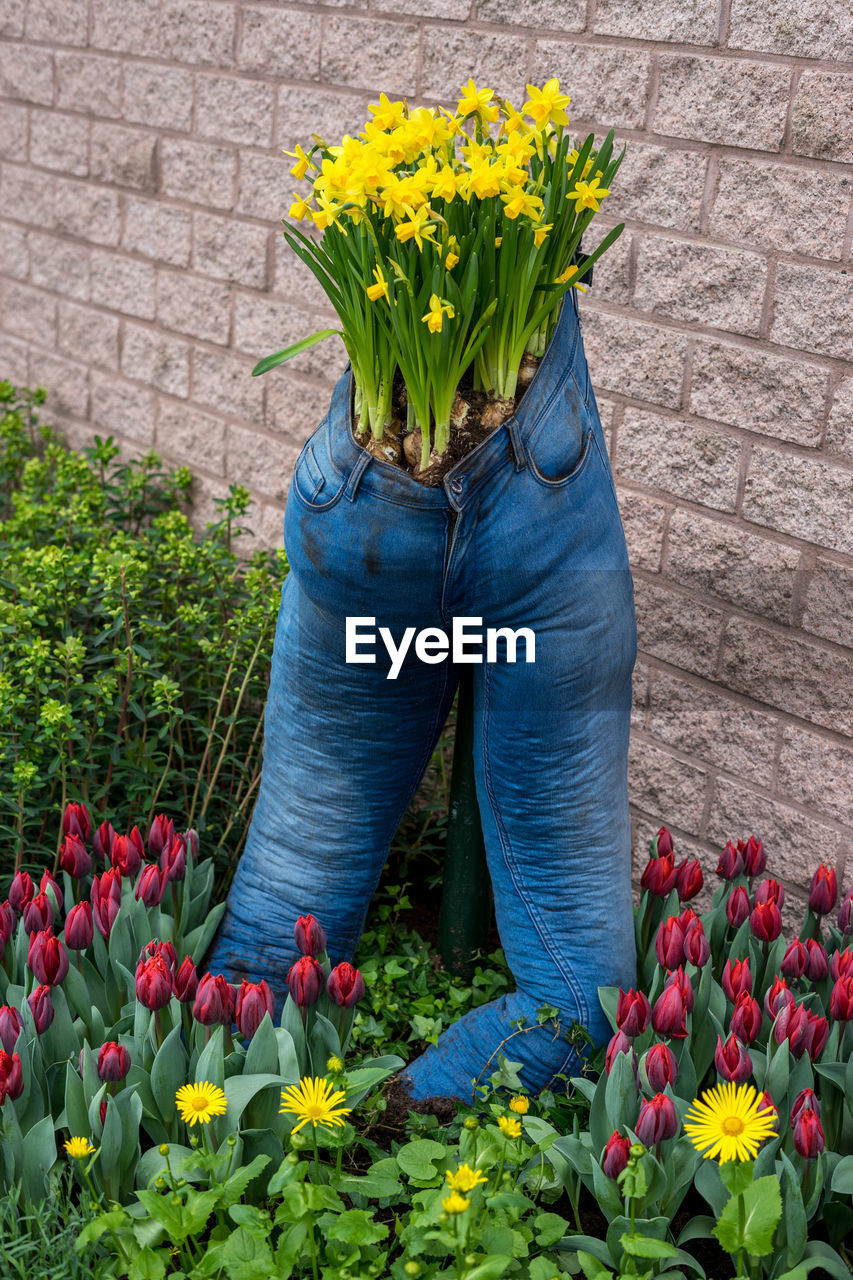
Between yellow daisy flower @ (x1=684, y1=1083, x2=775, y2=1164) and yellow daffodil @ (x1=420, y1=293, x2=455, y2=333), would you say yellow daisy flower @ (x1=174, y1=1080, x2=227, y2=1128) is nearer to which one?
yellow daisy flower @ (x1=684, y1=1083, x2=775, y2=1164)

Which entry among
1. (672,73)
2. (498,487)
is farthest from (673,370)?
(498,487)

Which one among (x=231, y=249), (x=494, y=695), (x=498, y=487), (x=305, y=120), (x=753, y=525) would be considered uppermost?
(x=305, y=120)

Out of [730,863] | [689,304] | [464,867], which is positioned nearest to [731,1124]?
[730,863]

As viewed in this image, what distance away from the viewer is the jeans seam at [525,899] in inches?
80.1

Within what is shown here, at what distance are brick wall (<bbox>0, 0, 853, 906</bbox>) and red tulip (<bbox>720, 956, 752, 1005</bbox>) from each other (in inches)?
29.7

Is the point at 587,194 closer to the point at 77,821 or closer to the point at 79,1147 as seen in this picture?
the point at 77,821

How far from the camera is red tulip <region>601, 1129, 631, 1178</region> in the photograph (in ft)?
5.28

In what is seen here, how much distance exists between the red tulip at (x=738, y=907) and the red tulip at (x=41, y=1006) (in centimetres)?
116

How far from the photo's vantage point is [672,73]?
2551mm

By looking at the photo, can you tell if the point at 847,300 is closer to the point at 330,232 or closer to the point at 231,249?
the point at 330,232

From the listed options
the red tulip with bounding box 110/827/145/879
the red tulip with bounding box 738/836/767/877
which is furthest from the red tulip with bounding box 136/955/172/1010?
the red tulip with bounding box 738/836/767/877

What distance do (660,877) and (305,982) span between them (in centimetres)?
71

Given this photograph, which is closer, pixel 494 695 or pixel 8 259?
pixel 494 695

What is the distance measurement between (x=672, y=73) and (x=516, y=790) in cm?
159
